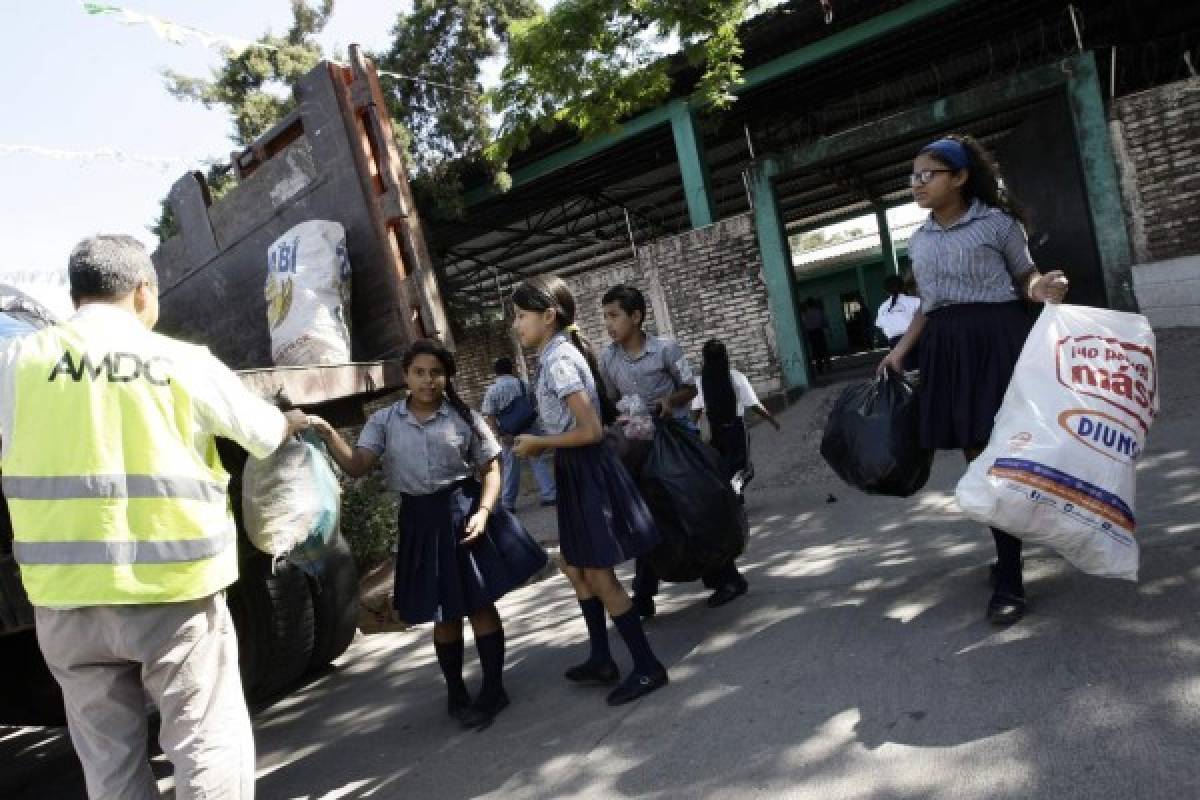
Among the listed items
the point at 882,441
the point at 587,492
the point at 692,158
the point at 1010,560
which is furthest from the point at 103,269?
the point at 692,158

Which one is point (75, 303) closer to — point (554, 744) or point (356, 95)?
point (356, 95)

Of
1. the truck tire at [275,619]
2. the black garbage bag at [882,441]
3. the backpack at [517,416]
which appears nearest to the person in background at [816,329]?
the backpack at [517,416]

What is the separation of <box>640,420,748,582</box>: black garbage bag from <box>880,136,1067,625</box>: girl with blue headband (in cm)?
84

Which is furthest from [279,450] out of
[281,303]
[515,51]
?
[515,51]

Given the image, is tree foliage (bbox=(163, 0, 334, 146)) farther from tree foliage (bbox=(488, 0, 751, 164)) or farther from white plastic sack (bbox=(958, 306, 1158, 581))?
white plastic sack (bbox=(958, 306, 1158, 581))

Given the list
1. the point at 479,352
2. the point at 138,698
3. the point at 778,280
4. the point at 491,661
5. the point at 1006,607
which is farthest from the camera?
the point at 479,352

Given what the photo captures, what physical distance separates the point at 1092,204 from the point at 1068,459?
22.5 feet

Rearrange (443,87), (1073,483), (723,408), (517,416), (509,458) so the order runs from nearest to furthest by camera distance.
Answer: (1073,483), (517,416), (723,408), (509,458), (443,87)

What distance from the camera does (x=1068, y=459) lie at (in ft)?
7.75

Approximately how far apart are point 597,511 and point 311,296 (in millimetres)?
1369

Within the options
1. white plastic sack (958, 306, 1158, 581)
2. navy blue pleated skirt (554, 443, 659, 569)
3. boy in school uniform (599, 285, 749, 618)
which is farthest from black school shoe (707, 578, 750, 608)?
white plastic sack (958, 306, 1158, 581)

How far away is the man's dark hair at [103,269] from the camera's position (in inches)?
75.3

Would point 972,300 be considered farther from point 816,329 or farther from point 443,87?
point 816,329

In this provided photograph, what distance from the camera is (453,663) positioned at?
3.01 meters
